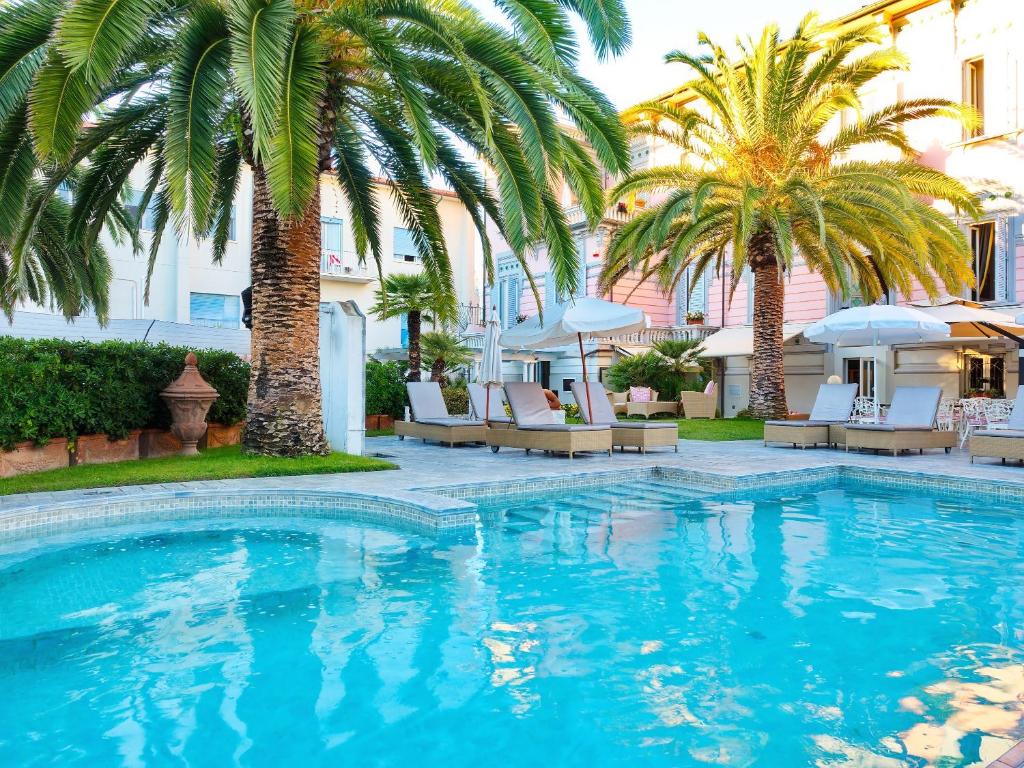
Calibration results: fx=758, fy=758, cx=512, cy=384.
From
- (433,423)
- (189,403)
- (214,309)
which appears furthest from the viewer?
(214,309)

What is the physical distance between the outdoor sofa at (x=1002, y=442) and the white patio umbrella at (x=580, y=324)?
5.80 meters

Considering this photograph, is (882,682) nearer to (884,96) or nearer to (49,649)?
(49,649)

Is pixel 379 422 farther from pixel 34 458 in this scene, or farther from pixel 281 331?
pixel 34 458

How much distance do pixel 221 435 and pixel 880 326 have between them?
1200cm

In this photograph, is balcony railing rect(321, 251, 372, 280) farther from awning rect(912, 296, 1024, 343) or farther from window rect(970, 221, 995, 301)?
awning rect(912, 296, 1024, 343)

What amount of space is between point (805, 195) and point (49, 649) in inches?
604

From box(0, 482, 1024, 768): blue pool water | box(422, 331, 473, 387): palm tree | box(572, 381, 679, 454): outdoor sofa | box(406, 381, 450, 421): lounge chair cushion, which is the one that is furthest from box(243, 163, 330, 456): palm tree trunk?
box(422, 331, 473, 387): palm tree

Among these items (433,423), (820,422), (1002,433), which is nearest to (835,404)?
(820,422)

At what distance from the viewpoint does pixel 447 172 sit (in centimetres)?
1205

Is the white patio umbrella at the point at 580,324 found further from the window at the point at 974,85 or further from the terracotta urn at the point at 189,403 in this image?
the window at the point at 974,85

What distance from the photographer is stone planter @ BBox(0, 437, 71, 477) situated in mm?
9734

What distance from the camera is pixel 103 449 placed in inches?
436

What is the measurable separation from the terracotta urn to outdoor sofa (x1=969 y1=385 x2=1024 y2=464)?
40.0 ft

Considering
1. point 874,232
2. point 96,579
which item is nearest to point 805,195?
point 874,232
